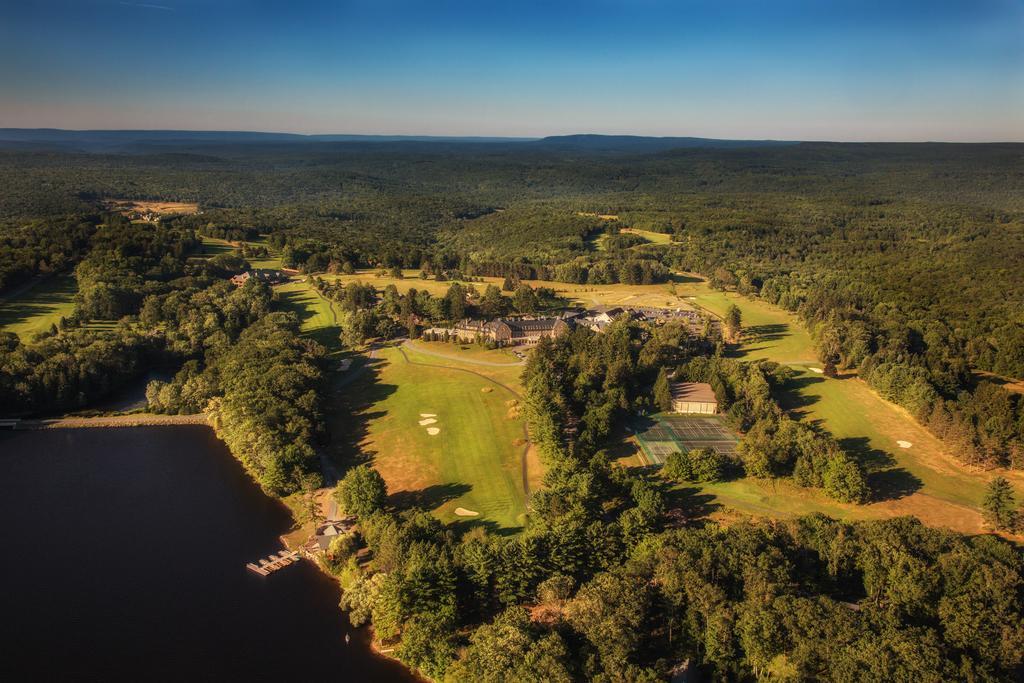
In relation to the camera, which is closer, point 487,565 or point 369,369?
point 487,565

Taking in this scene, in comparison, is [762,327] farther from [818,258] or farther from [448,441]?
[448,441]

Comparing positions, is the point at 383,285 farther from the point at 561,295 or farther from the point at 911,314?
the point at 911,314

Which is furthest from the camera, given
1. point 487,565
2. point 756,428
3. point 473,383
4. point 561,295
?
point 561,295

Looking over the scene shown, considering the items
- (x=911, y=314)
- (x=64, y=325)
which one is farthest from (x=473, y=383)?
(x=911, y=314)

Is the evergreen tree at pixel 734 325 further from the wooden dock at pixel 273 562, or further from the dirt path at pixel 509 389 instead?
the wooden dock at pixel 273 562

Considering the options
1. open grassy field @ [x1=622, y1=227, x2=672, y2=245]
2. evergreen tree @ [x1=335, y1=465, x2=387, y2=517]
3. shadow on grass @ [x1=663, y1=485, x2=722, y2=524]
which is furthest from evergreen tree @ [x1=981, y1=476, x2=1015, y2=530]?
open grassy field @ [x1=622, y1=227, x2=672, y2=245]

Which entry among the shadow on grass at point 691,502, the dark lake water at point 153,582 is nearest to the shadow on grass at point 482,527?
the dark lake water at point 153,582

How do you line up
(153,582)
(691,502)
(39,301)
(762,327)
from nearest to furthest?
(153,582), (691,502), (39,301), (762,327)

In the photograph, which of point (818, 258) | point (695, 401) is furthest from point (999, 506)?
point (818, 258)
